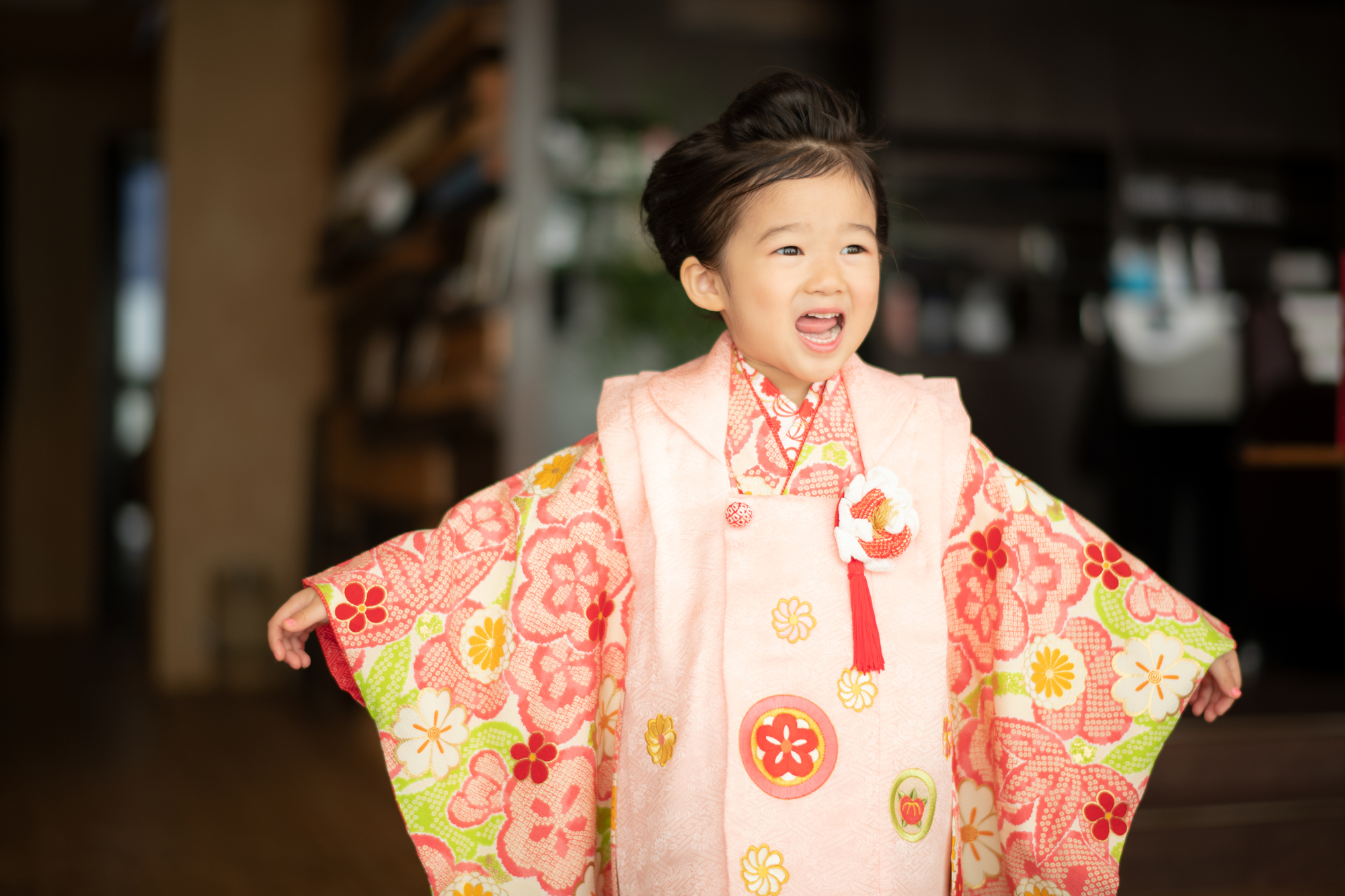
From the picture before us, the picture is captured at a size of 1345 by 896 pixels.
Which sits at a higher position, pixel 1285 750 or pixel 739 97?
pixel 739 97

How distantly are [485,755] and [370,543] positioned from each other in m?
2.66

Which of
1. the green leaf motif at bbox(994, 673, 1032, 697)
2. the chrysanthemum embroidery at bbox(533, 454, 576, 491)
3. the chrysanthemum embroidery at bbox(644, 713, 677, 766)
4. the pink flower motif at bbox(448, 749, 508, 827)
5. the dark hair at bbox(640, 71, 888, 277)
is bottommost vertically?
the pink flower motif at bbox(448, 749, 508, 827)

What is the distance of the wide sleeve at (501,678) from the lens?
121 centimetres

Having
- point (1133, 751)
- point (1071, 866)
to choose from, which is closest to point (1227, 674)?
point (1133, 751)

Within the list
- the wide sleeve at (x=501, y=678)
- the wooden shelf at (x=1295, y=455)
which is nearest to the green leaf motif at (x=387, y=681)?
the wide sleeve at (x=501, y=678)

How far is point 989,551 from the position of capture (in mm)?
1253

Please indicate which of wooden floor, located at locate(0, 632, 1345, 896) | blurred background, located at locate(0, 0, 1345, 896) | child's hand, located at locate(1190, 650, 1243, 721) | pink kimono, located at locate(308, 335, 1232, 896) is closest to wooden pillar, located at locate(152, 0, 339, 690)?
blurred background, located at locate(0, 0, 1345, 896)

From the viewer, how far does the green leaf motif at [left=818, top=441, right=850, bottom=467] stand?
1194mm

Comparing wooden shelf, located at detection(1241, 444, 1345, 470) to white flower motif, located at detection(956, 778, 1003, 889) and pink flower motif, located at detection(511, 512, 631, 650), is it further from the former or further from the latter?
pink flower motif, located at detection(511, 512, 631, 650)

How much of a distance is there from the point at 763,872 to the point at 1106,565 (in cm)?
51

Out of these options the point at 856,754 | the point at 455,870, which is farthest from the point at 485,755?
the point at 856,754

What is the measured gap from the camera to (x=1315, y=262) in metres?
4.30

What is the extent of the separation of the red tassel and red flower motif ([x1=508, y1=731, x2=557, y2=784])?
1.14 ft

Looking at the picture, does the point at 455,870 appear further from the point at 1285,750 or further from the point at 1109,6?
the point at 1109,6
